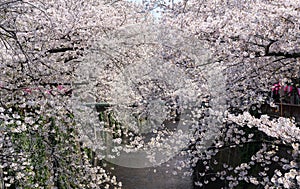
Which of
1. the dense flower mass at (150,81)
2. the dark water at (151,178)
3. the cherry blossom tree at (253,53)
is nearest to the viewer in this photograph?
the cherry blossom tree at (253,53)

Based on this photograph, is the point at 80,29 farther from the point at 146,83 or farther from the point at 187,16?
the point at 146,83

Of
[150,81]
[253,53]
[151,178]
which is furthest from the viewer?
[151,178]

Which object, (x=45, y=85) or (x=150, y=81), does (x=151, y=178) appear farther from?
(x=45, y=85)

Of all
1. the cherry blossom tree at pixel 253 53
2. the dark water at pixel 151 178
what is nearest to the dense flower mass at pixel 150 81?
the cherry blossom tree at pixel 253 53

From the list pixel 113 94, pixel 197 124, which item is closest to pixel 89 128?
pixel 113 94

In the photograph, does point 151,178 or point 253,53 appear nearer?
point 253,53

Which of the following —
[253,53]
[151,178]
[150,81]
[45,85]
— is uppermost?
[253,53]

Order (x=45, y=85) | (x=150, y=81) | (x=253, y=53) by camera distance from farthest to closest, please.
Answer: (x=150, y=81) → (x=45, y=85) → (x=253, y=53)

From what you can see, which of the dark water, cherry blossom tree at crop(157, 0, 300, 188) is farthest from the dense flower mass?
the dark water

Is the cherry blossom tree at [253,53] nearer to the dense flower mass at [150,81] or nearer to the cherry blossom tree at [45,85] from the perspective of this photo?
the dense flower mass at [150,81]

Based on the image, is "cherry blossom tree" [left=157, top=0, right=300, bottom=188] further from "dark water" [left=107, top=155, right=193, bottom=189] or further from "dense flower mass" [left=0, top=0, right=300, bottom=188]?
"dark water" [left=107, top=155, right=193, bottom=189]

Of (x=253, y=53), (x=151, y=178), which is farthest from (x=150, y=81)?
(x=253, y=53)

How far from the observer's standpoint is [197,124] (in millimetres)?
5875

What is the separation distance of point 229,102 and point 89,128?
8.16 feet
